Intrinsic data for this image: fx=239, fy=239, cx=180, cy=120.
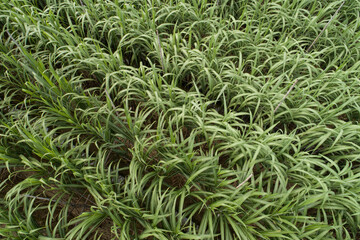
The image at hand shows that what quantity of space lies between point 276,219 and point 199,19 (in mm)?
1837

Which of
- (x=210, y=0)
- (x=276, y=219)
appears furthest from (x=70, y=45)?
(x=276, y=219)

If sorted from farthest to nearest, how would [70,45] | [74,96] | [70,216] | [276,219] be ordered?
1. [70,45]
2. [74,96]
3. [70,216]
4. [276,219]

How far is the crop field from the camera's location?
4.80 feet

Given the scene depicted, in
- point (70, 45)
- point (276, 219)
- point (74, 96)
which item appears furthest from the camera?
point (70, 45)

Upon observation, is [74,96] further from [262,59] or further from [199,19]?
[262,59]

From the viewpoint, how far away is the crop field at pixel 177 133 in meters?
1.46

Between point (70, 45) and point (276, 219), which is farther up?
point (70, 45)

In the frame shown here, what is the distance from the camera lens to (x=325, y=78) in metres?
2.09

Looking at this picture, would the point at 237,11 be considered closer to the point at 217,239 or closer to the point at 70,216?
the point at 217,239

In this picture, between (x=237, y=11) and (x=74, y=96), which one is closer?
(x=74, y=96)

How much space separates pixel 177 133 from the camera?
174cm

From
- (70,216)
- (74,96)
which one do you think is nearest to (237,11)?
(74,96)

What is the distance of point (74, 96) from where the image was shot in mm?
1888

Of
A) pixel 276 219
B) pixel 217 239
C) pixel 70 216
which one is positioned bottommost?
pixel 70 216
